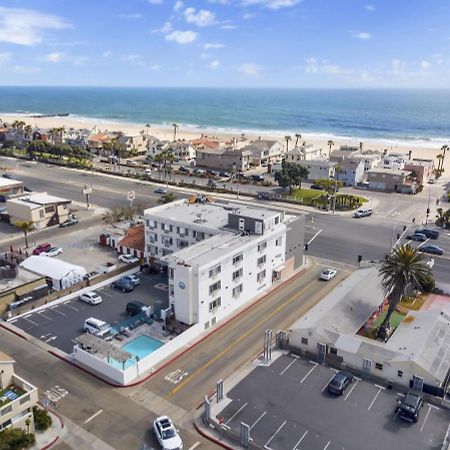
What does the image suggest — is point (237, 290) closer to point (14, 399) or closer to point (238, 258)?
point (238, 258)

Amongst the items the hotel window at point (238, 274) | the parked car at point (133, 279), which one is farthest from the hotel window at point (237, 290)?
the parked car at point (133, 279)

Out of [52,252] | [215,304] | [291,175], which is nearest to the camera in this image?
[215,304]

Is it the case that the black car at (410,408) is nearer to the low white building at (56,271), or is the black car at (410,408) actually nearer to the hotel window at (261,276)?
the hotel window at (261,276)

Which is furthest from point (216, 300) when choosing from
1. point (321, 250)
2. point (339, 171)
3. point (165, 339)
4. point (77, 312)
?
point (339, 171)

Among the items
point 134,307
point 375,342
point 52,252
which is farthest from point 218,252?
point 52,252

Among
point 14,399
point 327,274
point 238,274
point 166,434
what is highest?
point 238,274

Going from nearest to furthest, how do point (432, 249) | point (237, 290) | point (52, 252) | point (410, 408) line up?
point (410, 408)
point (237, 290)
point (52, 252)
point (432, 249)
